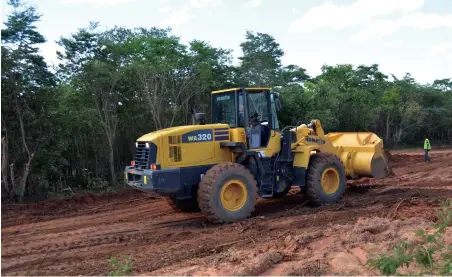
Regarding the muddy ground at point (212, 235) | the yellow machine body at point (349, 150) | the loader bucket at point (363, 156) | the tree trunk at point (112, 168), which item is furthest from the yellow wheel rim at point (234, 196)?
the tree trunk at point (112, 168)

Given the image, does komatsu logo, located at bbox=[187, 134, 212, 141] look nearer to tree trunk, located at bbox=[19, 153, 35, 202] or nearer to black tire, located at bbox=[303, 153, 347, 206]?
black tire, located at bbox=[303, 153, 347, 206]

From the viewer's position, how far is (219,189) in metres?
8.30

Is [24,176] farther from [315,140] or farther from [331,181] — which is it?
[331,181]

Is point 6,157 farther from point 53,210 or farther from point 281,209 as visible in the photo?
point 281,209

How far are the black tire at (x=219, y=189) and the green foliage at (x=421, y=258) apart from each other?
3.34 metres

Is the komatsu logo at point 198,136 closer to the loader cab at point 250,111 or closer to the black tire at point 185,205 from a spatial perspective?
the loader cab at point 250,111

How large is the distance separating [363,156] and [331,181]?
4.09 ft

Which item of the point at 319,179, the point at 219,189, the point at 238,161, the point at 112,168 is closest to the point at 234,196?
the point at 219,189

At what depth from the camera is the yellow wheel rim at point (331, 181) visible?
10109mm

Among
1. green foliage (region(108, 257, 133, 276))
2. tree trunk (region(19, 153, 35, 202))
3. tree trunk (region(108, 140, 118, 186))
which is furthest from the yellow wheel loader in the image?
tree trunk (region(108, 140, 118, 186))

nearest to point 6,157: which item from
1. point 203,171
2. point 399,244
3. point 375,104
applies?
point 203,171

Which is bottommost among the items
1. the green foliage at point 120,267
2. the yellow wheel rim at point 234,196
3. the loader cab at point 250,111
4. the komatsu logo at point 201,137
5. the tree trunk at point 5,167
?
the green foliage at point 120,267

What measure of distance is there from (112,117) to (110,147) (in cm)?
94

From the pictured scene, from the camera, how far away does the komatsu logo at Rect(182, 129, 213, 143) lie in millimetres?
8594
